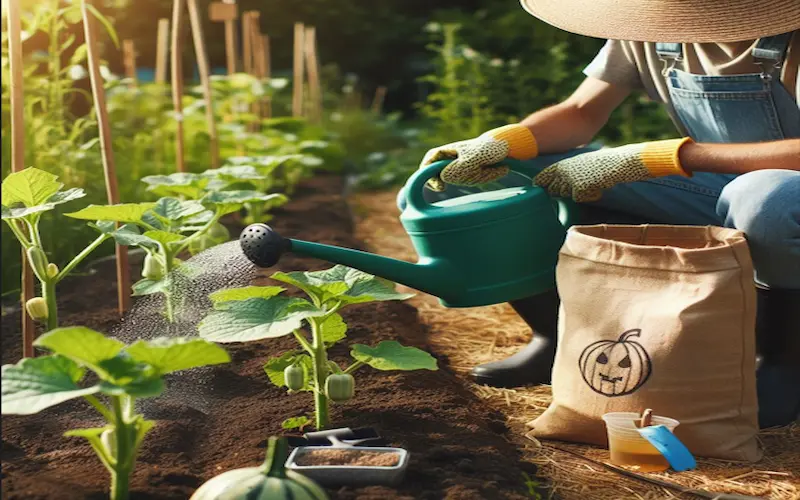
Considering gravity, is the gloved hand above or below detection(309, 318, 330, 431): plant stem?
above

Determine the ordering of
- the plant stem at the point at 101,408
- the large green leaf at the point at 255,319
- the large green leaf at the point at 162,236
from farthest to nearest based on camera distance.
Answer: the large green leaf at the point at 162,236 < the large green leaf at the point at 255,319 < the plant stem at the point at 101,408

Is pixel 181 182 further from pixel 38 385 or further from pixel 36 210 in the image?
pixel 38 385

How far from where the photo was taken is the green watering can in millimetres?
2141

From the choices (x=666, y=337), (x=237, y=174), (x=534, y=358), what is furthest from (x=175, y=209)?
(x=666, y=337)

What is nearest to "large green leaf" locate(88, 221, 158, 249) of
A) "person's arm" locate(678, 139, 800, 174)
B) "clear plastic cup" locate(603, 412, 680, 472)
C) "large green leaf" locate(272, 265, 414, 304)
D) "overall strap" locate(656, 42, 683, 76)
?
"large green leaf" locate(272, 265, 414, 304)

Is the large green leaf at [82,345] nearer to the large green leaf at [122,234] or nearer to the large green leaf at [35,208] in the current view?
the large green leaf at [35,208]

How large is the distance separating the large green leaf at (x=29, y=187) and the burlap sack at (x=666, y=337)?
3.42ft

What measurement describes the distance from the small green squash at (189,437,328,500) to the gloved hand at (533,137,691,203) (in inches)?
38.6

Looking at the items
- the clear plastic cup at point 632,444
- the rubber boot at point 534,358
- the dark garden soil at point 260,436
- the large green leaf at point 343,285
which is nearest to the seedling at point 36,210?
the dark garden soil at point 260,436

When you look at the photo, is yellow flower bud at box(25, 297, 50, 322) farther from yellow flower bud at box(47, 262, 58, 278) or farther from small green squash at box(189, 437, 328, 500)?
small green squash at box(189, 437, 328, 500)

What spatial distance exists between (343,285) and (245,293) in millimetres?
189

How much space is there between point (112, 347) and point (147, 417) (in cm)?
67

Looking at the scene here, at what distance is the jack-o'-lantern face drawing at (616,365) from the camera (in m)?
1.97

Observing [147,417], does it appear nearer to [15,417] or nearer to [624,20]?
[15,417]
